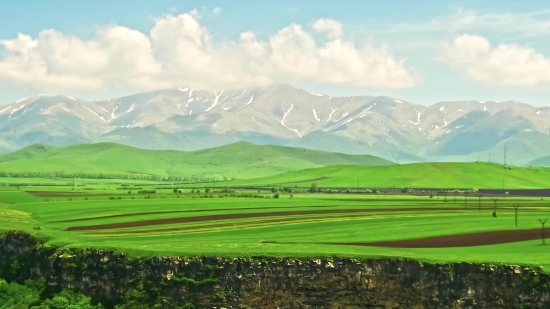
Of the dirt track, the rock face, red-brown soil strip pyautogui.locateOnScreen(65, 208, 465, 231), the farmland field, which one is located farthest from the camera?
red-brown soil strip pyautogui.locateOnScreen(65, 208, 465, 231)

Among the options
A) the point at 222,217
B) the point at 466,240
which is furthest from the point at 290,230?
the point at 466,240

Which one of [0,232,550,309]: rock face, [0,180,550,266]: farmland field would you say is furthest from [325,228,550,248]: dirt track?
[0,232,550,309]: rock face

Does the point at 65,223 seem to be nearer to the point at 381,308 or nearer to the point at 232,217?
the point at 232,217

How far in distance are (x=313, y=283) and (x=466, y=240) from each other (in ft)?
102

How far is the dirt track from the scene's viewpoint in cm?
10125

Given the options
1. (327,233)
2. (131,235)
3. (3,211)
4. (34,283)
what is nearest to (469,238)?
(327,233)

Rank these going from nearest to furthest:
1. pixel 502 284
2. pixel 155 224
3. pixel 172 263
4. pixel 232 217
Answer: pixel 502 284
pixel 172 263
pixel 155 224
pixel 232 217

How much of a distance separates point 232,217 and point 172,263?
177 feet

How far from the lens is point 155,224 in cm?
13162

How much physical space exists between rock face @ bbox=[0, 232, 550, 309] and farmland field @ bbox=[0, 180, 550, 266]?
2.03 m

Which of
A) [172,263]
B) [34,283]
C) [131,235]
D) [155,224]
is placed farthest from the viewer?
[155,224]

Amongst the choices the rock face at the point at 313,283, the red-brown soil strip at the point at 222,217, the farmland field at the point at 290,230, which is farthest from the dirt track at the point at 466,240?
the red-brown soil strip at the point at 222,217

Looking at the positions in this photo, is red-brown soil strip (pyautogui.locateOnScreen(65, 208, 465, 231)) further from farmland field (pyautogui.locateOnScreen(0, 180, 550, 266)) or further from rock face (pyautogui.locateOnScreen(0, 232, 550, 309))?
rock face (pyautogui.locateOnScreen(0, 232, 550, 309))

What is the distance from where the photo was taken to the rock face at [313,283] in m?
83.3
